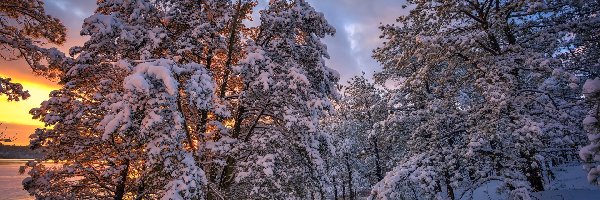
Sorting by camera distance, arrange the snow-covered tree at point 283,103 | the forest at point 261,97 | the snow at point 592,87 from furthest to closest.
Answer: the snow-covered tree at point 283,103 < the forest at point 261,97 < the snow at point 592,87

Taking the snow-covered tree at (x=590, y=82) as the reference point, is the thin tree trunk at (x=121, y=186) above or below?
below

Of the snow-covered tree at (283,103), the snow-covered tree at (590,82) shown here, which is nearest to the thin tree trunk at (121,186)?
the snow-covered tree at (283,103)

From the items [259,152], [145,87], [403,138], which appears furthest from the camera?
[403,138]

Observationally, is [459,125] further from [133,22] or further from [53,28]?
[53,28]

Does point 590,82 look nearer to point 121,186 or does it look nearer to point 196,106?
point 196,106

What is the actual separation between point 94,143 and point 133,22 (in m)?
3.19

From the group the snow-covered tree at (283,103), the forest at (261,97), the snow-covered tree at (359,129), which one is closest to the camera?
the forest at (261,97)

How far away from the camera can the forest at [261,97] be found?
6848 mm

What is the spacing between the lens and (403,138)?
664 inches

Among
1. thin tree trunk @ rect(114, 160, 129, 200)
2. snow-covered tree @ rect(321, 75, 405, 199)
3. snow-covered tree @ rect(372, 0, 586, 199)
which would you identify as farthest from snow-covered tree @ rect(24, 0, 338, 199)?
snow-covered tree @ rect(321, 75, 405, 199)

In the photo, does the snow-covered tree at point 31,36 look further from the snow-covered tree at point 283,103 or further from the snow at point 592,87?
the snow at point 592,87

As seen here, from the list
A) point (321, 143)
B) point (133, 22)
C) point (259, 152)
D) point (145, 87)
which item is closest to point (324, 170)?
point (321, 143)

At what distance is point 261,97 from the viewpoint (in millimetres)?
9523

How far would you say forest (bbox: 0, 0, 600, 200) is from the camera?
6848 millimetres
